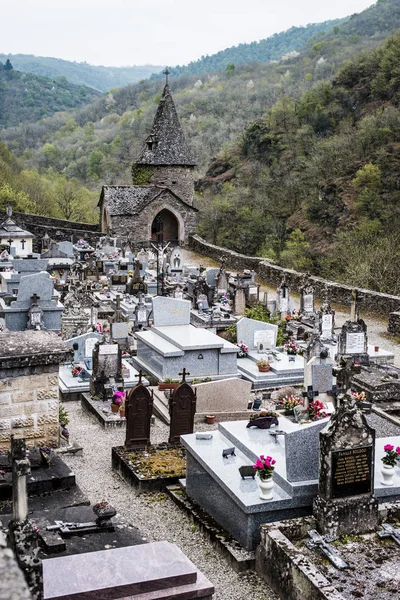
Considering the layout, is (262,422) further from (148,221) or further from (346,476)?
(148,221)

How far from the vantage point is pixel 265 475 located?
7285 millimetres

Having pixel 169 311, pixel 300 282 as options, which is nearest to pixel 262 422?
pixel 169 311

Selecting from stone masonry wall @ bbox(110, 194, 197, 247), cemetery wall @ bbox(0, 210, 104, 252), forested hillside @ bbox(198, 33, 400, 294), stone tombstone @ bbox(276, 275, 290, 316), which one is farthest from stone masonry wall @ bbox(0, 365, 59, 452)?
stone masonry wall @ bbox(110, 194, 197, 247)

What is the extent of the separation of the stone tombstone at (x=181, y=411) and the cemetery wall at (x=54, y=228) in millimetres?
25596

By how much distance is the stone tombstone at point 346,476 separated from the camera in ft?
23.1

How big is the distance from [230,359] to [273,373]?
83 cm

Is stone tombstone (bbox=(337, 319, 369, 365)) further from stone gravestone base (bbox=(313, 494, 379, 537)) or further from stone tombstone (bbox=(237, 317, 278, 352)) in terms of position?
stone gravestone base (bbox=(313, 494, 379, 537))

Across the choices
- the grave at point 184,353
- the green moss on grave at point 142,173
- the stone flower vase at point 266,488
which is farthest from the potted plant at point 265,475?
the green moss on grave at point 142,173

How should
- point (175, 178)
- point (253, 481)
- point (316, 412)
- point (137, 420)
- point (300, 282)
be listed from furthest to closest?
point (175, 178) < point (300, 282) < point (137, 420) < point (316, 412) < point (253, 481)

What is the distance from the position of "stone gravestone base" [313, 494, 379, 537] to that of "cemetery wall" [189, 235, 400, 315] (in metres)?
13.4

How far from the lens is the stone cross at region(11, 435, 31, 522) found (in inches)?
209

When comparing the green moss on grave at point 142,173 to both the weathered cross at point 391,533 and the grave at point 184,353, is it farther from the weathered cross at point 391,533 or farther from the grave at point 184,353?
the weathered cross at point 391,533

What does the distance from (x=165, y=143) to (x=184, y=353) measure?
2834 cm

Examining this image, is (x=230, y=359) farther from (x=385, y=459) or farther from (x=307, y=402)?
(x=385, y=459)
